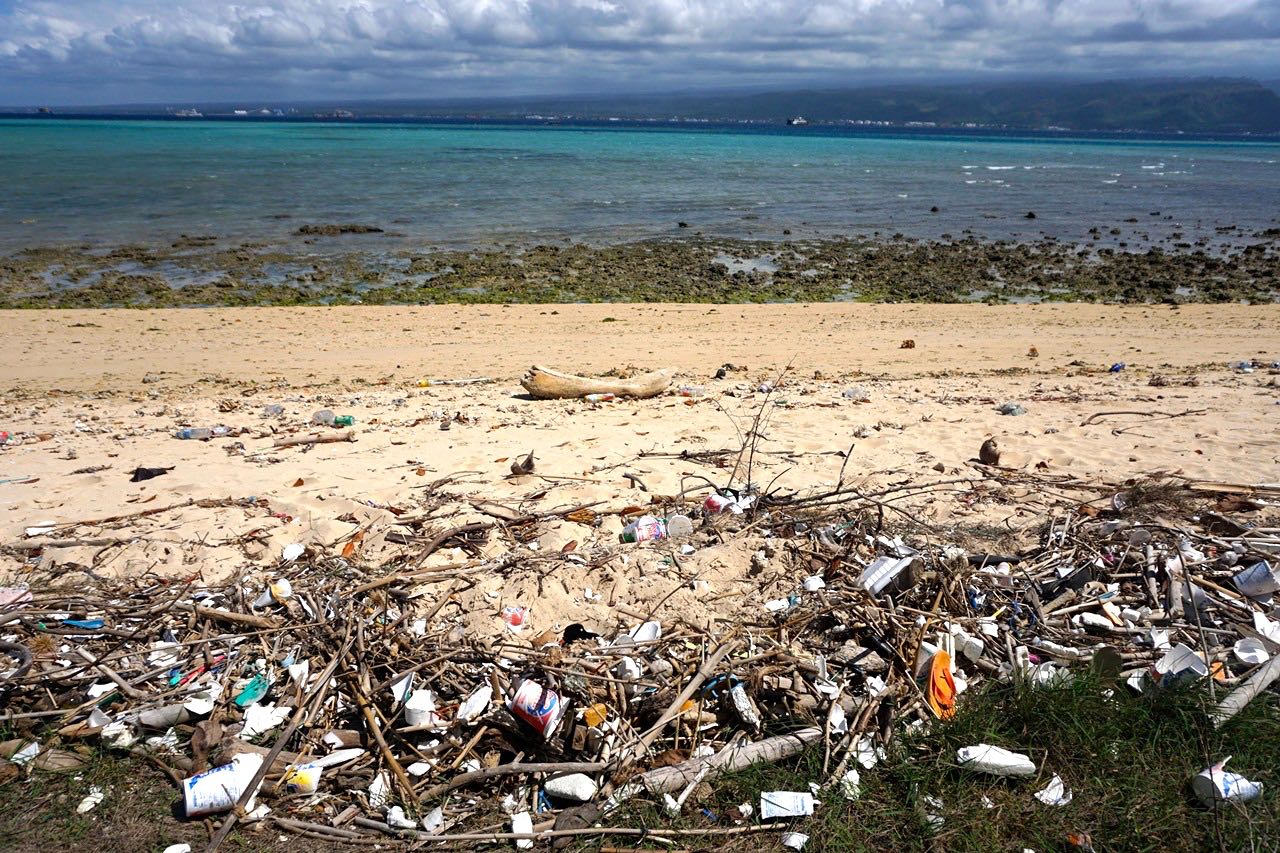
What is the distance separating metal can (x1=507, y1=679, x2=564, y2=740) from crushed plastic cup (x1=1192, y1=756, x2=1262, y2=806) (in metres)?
2.28

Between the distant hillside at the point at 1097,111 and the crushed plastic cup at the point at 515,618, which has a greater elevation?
the distant hillside at the point at 1097,111

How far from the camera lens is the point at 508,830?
2895mm

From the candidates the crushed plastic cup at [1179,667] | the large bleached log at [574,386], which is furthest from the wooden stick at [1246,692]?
the large bleached log at [574,386]

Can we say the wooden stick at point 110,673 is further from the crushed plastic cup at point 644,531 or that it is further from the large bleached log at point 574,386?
the large bleached log at point 574,386

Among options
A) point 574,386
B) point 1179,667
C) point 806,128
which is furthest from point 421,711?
point 806,128

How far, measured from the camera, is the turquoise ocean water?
73.7 ft

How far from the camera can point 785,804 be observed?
2908mm

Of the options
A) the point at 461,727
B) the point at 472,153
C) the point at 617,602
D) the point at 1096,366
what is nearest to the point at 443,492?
the point at 617,602

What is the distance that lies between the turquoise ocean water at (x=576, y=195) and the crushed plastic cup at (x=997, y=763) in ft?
61.6

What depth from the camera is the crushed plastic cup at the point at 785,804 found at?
288cm

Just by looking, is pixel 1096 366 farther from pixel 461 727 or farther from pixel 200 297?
pixel 200 297

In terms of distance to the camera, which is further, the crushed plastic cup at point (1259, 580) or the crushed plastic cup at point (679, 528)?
the crushed plastic cup at point (679, 528)

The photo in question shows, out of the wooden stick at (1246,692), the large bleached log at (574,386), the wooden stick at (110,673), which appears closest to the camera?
the wooden stick at (1246,692)

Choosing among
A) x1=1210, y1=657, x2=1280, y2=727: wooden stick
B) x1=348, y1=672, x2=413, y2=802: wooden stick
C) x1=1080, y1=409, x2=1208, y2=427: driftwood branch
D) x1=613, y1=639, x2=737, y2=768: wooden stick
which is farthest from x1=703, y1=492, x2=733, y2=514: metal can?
x1=1080, y1=409, x2=1208, y2=427: driftwood branch
